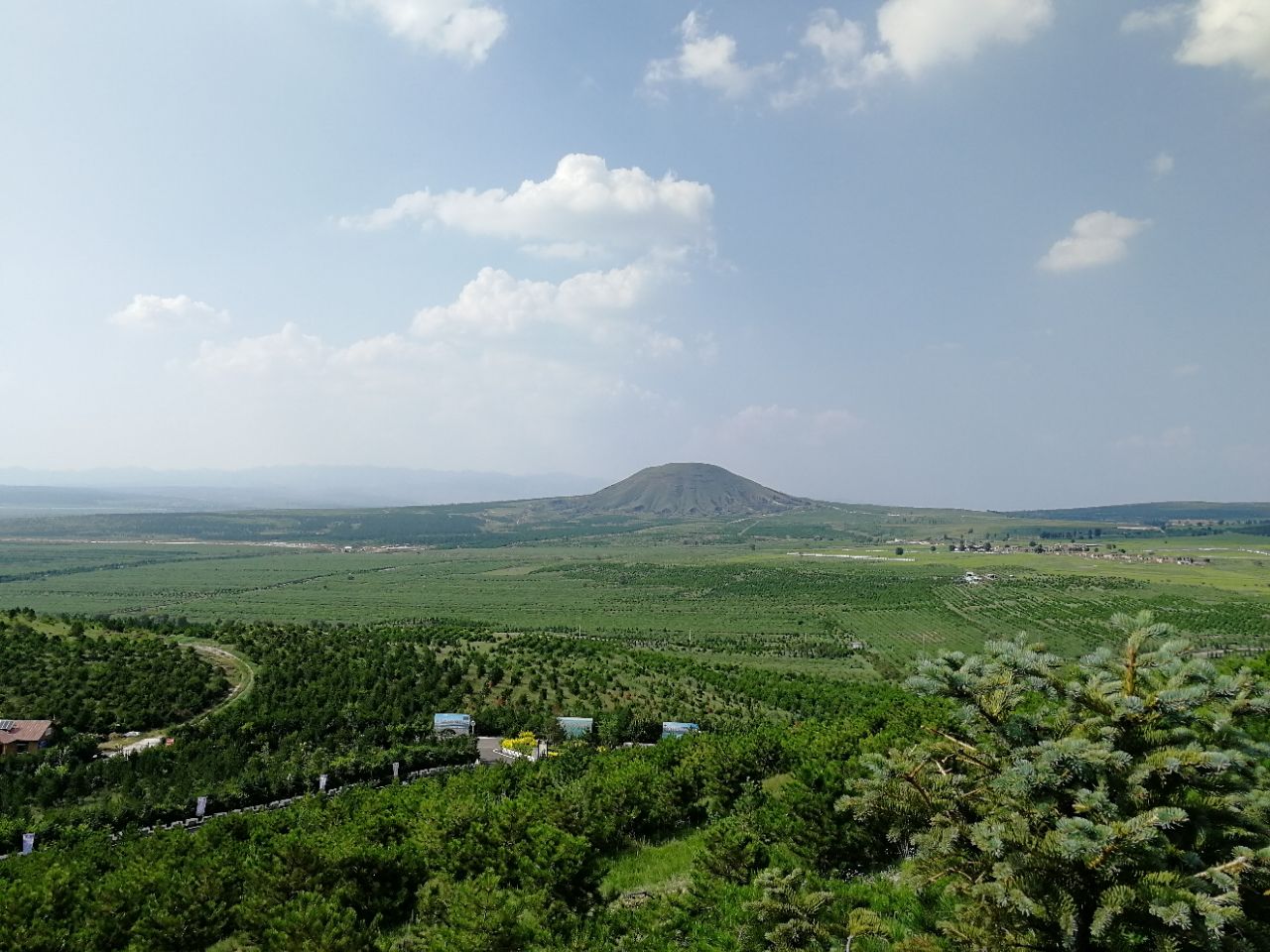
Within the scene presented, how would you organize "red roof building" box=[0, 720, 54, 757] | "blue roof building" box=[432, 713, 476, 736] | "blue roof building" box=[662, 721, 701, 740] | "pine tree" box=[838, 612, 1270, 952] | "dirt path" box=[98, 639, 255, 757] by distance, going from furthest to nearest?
"blue roof building" box=[662, 721, 701, 740] < "blue roof building" box=[432, 713, 476, 736] < "dirt path" box=[98, 639, 255, 757] < "red roof building" box=[0, 720, 54, 757] < "pine tree" box=[838, 612, 1270, 952]

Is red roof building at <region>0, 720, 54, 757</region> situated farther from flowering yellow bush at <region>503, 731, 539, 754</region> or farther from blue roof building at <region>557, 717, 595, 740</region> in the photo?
blue roof building at <region>557, 717, 595, 740</region>

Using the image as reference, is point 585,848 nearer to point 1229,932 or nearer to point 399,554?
point 1229,932

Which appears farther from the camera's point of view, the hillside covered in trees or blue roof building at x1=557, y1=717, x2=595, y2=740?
blue roof building at x1=557, y1=717, x2=595, y2=740

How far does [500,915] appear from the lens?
10062 mm

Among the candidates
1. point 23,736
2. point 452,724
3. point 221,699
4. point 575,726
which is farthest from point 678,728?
point 23,736

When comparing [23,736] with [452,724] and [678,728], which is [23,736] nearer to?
[452,724]

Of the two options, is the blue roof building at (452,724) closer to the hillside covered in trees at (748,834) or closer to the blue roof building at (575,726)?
the hillside covered in trees at (748,834)

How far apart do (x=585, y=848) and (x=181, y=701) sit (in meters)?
35.0

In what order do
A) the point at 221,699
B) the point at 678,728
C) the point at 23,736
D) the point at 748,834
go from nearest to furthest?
the point at 748,834 → the point at 23,736 → the point at 221,699 → the point at 678,728

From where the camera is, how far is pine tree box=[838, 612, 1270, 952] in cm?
492

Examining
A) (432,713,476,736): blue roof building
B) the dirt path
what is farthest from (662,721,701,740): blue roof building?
the dirt path

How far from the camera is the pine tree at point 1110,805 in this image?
4.92 meters

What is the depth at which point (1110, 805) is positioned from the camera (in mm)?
5066

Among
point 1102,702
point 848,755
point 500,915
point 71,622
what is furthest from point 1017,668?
point 71,622
